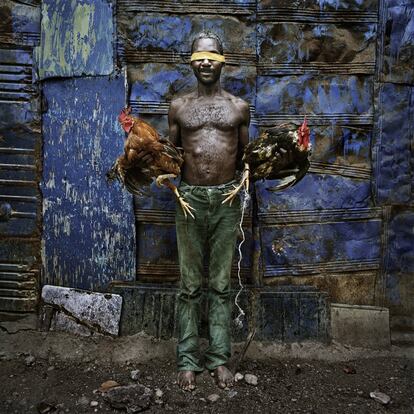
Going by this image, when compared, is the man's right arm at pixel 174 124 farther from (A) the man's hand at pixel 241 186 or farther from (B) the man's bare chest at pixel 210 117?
(A) the man's hand at pixel 241 186

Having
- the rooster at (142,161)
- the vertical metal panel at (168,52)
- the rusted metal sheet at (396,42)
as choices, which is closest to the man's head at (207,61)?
the rooster at (142,161)

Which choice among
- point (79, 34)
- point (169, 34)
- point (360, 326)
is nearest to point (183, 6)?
point (169, 34)

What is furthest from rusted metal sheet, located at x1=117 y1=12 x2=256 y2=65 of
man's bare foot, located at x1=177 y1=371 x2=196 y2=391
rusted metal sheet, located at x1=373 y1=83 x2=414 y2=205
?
man's bare foot, located at x1=177 y1=371 x2=196 y2=391

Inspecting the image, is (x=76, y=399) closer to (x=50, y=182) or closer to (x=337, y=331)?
(x=50, y=182)

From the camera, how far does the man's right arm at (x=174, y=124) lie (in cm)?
337

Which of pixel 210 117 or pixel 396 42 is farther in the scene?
pixel 396 42

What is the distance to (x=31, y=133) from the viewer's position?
3.93 meters

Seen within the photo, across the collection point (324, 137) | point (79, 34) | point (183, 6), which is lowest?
point (324, 137)

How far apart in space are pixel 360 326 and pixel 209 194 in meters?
1.84

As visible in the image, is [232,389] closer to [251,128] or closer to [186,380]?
[186,380]

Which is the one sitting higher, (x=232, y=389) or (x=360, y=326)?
(x=360, y=326)

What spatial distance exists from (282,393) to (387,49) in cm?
292

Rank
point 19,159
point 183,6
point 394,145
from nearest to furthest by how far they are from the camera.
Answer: point 183,6, point 19,159, point 394,145

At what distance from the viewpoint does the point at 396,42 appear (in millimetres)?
3971
